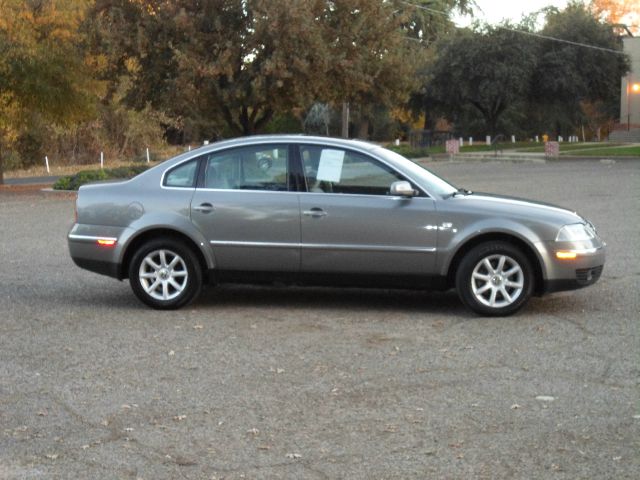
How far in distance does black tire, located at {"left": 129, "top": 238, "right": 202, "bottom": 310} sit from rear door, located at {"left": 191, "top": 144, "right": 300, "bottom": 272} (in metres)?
0.26

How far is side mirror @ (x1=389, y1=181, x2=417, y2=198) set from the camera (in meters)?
9.81

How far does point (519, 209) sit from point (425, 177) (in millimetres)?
909

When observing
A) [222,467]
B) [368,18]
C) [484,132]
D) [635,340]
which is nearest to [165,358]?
[222,467]

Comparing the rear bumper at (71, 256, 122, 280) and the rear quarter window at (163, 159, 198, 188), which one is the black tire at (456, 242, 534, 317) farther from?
the rear bumper at (71, 256, 122, 280)

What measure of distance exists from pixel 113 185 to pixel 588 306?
455cm

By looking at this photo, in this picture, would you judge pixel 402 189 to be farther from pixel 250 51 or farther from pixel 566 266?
pixel 250 51

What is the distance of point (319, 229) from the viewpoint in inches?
392

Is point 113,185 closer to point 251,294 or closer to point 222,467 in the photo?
point 251,294

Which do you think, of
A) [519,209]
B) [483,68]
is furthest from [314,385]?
[483,68]

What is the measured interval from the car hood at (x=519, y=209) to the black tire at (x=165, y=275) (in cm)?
251

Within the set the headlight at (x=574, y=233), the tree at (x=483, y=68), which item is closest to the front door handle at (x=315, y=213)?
the headlight at (x=574, y=233)

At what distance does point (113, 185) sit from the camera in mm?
10445

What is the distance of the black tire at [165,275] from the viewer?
10.1 metres

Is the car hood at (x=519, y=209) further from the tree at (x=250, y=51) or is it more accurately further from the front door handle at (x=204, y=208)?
the tree at (x=250, y=51)
